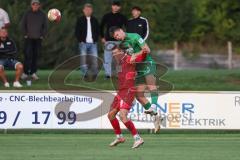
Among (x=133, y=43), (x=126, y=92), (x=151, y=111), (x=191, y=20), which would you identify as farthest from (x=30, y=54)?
(x=191, y=20)

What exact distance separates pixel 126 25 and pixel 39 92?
13.5ft

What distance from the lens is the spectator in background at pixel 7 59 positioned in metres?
23.0

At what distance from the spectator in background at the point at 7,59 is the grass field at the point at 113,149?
115 inches

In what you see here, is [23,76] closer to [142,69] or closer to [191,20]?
[142,69]

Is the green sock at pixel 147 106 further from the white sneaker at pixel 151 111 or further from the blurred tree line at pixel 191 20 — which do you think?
the blurred tree line at pixel 191 20

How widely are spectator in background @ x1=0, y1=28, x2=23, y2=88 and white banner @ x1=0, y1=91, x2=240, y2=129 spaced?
2.25m

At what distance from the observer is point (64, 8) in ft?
124

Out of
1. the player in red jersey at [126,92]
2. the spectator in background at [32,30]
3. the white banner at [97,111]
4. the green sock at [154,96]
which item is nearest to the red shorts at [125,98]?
the player in red jersey at [126,92]

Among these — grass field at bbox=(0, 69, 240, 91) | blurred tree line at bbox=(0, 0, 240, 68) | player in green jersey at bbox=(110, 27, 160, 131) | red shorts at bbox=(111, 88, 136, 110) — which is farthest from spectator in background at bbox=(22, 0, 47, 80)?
blurred tree line at bbox=(0, 0, 240, 68)

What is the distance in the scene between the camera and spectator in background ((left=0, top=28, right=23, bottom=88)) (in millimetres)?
22969

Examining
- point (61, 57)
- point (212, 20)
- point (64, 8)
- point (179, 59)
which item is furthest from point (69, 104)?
point (212, 20)

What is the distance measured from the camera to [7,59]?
23.2m

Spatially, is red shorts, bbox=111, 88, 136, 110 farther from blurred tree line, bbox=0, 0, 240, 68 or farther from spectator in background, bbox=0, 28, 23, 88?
blurred tree line, bbox=0, 0, 240, 68

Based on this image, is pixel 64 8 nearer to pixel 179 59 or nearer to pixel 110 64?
pixel 179 59
